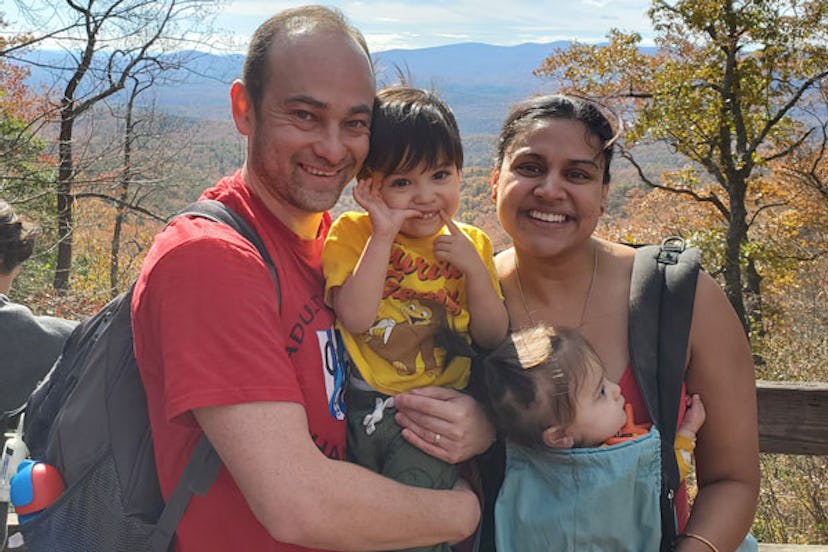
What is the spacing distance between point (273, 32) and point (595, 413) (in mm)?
1482

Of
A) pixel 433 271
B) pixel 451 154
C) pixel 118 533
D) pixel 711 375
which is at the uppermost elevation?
pixel 451 154

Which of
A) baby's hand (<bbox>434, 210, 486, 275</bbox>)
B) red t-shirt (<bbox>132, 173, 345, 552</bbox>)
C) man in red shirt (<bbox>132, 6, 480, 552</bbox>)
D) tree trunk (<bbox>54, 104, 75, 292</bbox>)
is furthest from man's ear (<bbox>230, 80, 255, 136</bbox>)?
tree trunk (<bbox>54, 104, 75, 292</bbox>)

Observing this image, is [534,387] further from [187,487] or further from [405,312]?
[187,487]

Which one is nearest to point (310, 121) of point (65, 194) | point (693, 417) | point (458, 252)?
point (458, 252)

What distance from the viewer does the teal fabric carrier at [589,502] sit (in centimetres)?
203

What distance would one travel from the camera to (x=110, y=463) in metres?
1.68

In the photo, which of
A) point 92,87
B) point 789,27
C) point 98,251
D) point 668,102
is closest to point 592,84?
point 668,102

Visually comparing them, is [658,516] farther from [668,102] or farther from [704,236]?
[704,236]

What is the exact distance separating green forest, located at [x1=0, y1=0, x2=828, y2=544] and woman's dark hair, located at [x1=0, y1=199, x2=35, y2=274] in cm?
708

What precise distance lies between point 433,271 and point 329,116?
0.65 meters

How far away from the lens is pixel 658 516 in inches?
81.7

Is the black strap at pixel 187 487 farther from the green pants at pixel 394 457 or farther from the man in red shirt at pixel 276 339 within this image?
the green pants at pixel 394 457

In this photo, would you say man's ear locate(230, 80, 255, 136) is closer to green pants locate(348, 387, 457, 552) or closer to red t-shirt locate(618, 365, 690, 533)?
green pants locate(348, 387, 457, 552)

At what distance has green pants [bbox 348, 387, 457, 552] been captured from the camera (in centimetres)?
201
